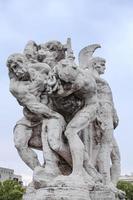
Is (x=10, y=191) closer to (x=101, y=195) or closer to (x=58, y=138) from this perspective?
(x=58, y=138)

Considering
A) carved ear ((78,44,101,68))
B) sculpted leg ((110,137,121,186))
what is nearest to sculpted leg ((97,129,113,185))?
sculpted leg ((110,137,121,186))

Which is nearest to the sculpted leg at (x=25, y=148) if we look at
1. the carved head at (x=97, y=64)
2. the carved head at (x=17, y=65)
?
the carved head at (x=17, y=65)

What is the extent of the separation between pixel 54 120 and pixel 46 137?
0.36 meters

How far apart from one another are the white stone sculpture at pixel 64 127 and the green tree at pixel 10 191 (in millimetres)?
23308

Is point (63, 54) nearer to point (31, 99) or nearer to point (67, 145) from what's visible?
point (31, 99)

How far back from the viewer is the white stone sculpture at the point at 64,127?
357 inches

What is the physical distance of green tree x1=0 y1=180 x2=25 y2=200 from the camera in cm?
3315

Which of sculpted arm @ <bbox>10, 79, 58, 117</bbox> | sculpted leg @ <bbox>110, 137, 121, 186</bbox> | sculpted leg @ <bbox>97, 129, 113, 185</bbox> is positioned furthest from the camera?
sculpted leg @ <bbox>110, 137, 121, 186</bbox>

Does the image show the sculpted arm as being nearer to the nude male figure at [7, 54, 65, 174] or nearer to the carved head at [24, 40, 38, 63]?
the nude male figure at [7, 54, 65, 174]

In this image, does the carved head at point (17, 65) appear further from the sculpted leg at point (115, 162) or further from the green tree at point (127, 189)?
the green tree at point (127, 189)

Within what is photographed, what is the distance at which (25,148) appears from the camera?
9688mm

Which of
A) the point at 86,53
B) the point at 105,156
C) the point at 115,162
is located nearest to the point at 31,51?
the point at 86,53

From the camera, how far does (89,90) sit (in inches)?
377

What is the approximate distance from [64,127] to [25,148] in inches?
33.7
